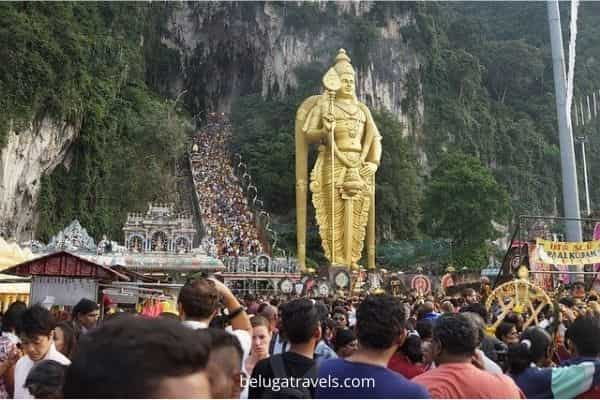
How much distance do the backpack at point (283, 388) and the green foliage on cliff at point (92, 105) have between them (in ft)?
54.7

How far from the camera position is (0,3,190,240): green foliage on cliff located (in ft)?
59.2

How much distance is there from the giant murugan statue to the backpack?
47.4ft

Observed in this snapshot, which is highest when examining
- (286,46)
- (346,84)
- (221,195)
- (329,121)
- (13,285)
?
(286,46)

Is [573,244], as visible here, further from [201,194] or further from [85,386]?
[201,194]

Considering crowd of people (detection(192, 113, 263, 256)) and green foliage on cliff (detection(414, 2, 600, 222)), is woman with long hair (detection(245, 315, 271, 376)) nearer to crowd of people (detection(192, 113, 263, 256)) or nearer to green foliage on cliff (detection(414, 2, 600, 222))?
crowd of people (detection(192, 113, 263, 256))

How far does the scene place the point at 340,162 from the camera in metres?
17.4

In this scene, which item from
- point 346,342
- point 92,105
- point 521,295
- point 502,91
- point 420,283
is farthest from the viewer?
point 502,91

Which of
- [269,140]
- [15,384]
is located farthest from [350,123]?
[15,384]

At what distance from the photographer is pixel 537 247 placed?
9188 millimetres

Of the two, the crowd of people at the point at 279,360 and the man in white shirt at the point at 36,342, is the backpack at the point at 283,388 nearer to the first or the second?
the crowd of people at the point at 279,360

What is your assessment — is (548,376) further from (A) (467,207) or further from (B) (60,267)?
(A) (467,207)

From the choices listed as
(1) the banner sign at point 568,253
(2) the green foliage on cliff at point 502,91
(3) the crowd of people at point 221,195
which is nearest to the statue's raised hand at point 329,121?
(3) the crowd of people at point 221,195

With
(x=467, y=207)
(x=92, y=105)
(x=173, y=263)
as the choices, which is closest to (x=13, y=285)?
(x=173, y=263)

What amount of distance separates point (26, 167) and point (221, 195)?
9.10m
